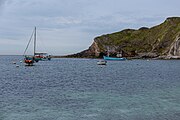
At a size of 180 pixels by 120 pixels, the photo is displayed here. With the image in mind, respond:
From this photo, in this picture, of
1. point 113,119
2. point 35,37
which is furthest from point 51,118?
point 35,37

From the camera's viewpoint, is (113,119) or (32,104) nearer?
(113,119)

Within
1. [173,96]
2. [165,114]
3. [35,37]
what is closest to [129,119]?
[165,114]

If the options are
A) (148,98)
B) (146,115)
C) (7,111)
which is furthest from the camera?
(148,98)

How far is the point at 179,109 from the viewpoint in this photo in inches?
996

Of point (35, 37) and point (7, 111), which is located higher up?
point (35, 37)

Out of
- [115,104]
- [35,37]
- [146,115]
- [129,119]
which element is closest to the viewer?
[129,119]

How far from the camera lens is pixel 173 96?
108 ft

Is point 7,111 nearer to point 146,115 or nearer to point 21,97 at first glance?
point 21,97

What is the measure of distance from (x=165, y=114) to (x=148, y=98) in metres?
8.53

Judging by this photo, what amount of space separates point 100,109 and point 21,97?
1191cm

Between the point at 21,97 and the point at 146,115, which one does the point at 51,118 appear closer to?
the point at 146,115

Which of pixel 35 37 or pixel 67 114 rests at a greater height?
pixel 35 37

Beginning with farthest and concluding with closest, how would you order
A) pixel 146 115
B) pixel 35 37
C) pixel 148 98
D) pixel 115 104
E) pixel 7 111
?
1. pixel 35 37
2. pixel 148 98
3. pixel 115 104
4. pixel 7 111
5. pixel 146 115

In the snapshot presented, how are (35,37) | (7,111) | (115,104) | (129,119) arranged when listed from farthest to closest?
1. (35,37)
2. (115,104)
3. (7,111)
4. (129,119)
